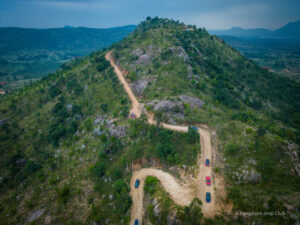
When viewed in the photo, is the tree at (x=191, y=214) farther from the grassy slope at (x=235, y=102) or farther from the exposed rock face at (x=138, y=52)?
the exposed rock face at (x=138, y=52)

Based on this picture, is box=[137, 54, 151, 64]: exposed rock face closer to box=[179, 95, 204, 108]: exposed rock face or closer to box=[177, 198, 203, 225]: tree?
box=[179, 95, 204, 108]: exposed rock face

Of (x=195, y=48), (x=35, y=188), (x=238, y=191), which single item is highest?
(x=195, y=48)

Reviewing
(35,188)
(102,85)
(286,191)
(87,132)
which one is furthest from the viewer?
(102,85)

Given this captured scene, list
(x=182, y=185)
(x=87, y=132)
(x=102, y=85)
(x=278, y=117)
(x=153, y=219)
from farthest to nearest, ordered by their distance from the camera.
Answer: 1. (x=102, y=85)
2. (x=278, y=117)
3. (x=87, y=132)
4. (x=182, y=185)
5. (x=153, y=219)

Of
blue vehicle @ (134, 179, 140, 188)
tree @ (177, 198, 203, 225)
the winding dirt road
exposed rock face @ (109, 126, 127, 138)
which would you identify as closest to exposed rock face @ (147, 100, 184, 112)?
the winding dirt road

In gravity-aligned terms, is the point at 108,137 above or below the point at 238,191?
below

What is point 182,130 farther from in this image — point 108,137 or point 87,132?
point 87,132

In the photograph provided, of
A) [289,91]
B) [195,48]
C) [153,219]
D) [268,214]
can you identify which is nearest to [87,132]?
[153,219]

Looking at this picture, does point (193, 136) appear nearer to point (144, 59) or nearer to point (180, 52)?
point (180, 52)
